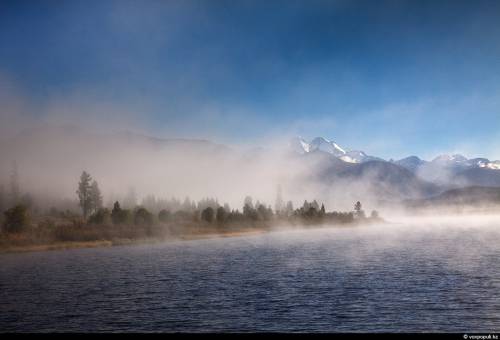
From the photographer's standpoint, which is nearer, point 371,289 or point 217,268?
point 371,289

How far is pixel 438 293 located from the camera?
59.3m

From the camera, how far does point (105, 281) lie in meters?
83.7

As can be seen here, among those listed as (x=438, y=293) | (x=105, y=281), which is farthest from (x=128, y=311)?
(x=438, y=293)

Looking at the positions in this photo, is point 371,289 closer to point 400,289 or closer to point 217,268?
point 400,289

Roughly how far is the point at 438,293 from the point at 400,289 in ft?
18.3

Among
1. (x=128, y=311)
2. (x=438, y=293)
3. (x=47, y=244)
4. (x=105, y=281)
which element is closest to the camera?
(x=128, y=311)
